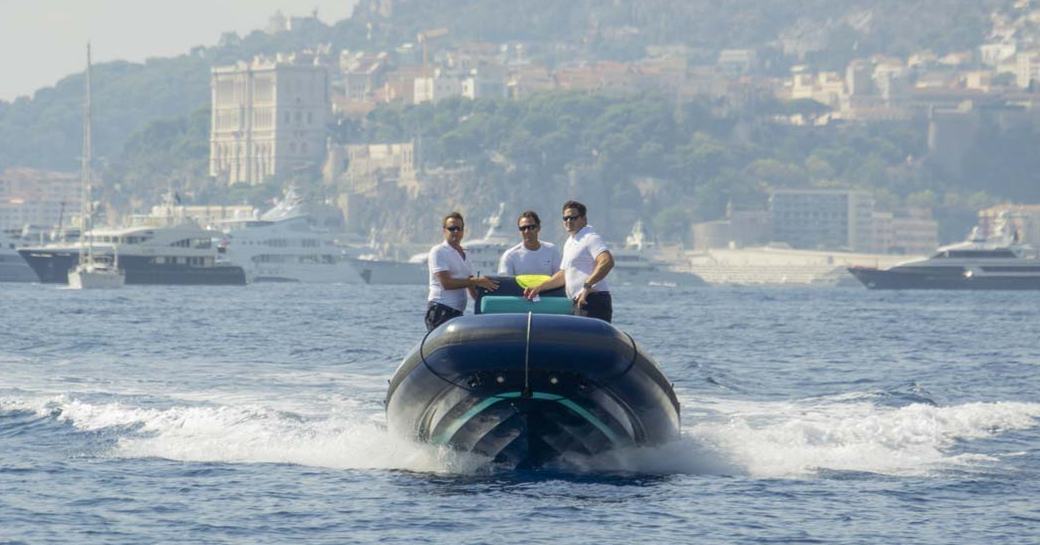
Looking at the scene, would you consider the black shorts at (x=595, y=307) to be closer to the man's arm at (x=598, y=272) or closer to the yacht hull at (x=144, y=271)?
the man's arm at (x=598, y=272)

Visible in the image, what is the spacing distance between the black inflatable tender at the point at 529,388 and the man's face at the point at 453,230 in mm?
963

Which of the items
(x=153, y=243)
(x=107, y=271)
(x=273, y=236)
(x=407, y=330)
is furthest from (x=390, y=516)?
(x=273, y=236)

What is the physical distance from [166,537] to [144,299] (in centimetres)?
7281

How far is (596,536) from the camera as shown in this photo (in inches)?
728

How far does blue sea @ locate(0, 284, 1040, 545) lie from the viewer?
18.9 m

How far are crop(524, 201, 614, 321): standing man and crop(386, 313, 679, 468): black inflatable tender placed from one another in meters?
0.70

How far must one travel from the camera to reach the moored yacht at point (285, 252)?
154 meters

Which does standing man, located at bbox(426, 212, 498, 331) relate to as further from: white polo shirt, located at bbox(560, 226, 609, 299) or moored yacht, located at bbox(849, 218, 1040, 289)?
moored yacht, located at bbox(849, 218, 1040, 289)

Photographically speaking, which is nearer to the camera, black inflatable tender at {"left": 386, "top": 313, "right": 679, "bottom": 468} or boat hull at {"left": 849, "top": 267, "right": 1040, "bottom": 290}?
black inflatable tender at {"left": 386, "top": 313, "right": 679, "bottom": 468}

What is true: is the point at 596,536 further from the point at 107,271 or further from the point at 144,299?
the point at 107,271

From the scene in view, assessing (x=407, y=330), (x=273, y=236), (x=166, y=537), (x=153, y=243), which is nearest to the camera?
(x=166, y=537)

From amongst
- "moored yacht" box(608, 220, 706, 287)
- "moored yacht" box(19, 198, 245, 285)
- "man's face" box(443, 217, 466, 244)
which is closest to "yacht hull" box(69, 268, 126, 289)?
"moored yacht" box(19, 198, 245, 285)

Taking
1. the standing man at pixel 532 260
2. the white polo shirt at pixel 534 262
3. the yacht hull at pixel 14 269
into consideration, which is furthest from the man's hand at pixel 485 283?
the yacht hull at pixel 14 269

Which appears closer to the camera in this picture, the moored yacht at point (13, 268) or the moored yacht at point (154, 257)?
the moored yacht at point (154, 257)
